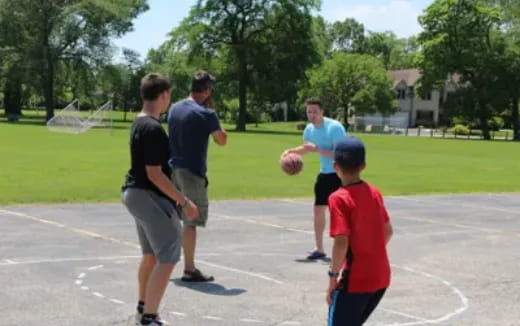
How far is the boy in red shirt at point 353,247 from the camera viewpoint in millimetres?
4297

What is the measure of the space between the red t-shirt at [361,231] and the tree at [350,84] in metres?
88.2

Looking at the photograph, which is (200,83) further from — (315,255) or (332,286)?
(332,286)

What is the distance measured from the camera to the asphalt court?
6422mm

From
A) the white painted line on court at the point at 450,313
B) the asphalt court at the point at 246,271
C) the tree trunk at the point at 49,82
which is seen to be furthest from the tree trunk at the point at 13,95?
the white painted line on court at the point at 450,313

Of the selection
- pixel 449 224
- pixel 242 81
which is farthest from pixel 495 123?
pixel 449 224

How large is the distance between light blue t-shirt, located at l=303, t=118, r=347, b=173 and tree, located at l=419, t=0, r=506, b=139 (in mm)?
72871

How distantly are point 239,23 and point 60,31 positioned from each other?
60.7 feet

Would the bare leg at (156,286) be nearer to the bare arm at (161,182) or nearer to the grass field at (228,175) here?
the bare arm at (161,182)

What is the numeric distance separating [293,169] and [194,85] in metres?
1.56

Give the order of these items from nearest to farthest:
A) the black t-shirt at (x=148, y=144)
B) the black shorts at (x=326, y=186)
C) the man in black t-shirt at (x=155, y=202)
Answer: the black t-shirt at (x=148, y=144) < the man in black t-shirt at (x=155, y=202) < the black shorts at (x=326, y=186)

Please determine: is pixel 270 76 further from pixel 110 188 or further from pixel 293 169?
pixel 293 169

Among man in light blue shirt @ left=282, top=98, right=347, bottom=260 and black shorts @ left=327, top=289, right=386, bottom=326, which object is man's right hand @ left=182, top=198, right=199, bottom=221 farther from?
man in light blue shirt @ left=282, top=98, right=347, bottom=260

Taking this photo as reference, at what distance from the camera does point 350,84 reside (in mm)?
93375

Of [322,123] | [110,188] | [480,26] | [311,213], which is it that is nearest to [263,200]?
[311,213]
